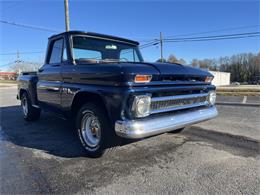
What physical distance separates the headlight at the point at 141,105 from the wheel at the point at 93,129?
19.1 inches

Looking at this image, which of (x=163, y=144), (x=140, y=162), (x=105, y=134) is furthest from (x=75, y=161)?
(x=163, y=144)

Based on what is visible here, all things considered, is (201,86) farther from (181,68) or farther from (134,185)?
(134,185)

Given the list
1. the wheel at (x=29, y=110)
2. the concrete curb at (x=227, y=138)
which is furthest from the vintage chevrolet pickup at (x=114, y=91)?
the wheel at (x=29, y=110)

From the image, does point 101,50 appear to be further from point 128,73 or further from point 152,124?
point 152,124

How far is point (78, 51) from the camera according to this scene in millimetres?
4398

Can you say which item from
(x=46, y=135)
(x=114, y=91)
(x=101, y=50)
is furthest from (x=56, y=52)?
(x=114, y=91)

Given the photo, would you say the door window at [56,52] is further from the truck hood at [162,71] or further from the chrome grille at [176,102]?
the chrome grille at [176,102]

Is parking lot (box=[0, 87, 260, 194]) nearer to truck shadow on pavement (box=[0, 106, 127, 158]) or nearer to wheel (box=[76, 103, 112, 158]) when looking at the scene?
truck shadow on pavement (box=[0, 106, 127, 158])

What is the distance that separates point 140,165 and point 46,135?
8.60 ft

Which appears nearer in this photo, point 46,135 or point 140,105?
point 140,105

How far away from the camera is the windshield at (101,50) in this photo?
14.4 feet

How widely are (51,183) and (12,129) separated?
3.46m

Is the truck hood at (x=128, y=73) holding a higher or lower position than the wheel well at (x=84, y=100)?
higher

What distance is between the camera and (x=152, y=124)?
3.07 m
